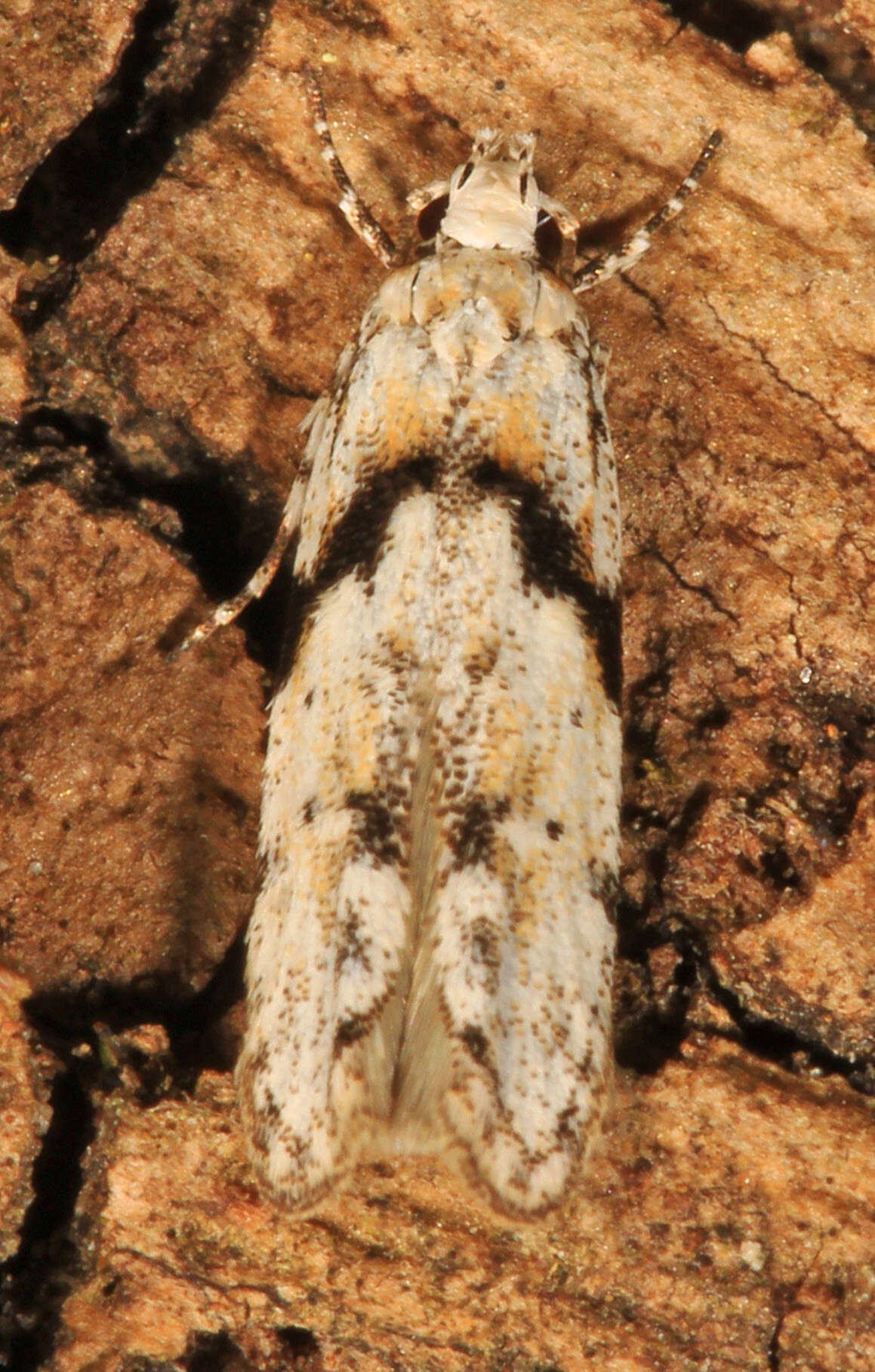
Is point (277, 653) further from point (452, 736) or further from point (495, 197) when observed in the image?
point (495, 197)

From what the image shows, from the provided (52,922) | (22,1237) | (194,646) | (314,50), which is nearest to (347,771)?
(194,646)

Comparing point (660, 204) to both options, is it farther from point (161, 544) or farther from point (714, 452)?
point (161, 544)

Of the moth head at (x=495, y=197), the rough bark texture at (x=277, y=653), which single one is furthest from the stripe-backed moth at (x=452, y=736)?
the rough bark texture at (x=277, y=653)

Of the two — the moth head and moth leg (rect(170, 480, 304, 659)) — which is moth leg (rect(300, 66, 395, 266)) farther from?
moth leg (rect(170, 480, 304, 659))

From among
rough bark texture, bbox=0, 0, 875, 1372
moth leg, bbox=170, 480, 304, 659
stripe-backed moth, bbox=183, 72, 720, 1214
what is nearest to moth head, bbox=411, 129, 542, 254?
stripe-backed moth, bbox=183, 72, 720, 1214

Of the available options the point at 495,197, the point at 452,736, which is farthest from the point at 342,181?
the point at 452,736

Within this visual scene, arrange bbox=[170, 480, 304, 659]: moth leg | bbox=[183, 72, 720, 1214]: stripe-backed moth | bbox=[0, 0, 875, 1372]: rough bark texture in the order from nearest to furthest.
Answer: bbox=[183, 72, 720, 1214]: stripe-backed moth
bbox=[0, 0, 875, 1372]: rough bark texture
bbox=[170, 480, 304, 659]: moth leg
